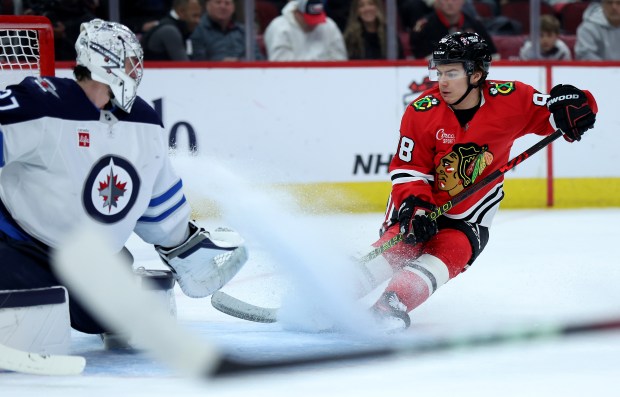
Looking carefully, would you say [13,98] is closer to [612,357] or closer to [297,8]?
[612,357]

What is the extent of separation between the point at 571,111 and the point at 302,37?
284 cm

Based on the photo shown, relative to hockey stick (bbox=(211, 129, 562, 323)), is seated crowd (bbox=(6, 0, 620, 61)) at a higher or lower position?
higher

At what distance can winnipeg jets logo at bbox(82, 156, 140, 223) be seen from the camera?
2645 millimetres

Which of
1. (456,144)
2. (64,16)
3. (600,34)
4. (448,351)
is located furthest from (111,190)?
(600,34)

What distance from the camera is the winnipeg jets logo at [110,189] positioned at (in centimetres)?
264

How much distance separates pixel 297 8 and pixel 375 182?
99 cm

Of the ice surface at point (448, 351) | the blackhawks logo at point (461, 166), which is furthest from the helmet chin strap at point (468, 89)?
the ice surface at point (448, 351)

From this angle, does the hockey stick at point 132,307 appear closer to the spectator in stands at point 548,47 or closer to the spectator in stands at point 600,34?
the spectator in stands at point 548,47

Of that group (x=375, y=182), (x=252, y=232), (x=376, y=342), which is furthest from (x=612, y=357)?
(x=375, y=182)

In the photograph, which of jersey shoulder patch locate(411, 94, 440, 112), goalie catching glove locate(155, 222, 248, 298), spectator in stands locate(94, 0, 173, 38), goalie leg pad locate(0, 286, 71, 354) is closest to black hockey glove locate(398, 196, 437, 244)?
jersey shoulder patch locate(411, 94, 440, 112)

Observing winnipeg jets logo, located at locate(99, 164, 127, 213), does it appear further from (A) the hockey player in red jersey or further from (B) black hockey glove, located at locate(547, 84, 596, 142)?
(B) black hockey glove, located at locate(547, 84, 596, 142)

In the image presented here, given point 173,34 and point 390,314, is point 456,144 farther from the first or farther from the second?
point 173,34

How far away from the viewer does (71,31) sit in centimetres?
556

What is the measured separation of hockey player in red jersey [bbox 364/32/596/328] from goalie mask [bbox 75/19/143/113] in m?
0.94
